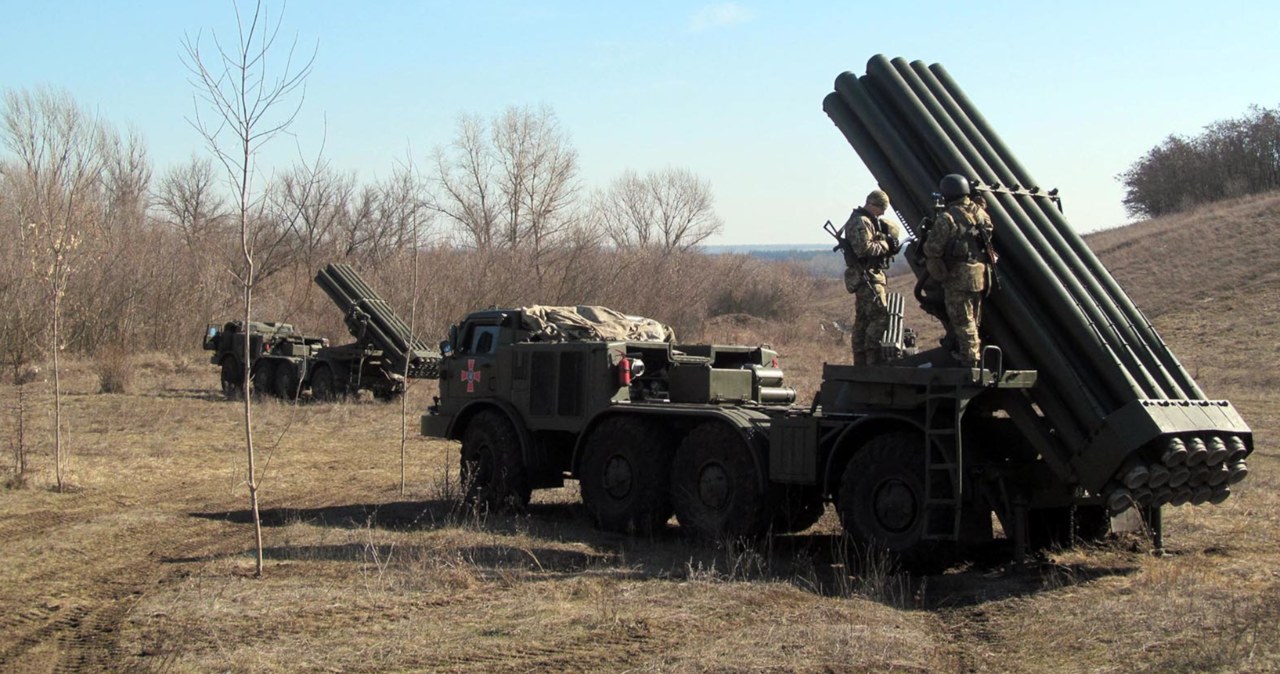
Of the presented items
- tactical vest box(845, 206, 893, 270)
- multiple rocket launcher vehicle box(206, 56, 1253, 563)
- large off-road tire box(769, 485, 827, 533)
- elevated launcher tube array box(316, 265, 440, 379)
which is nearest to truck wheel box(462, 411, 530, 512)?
multiple rocket launcher vehicle box(206, 56, 1253, 563)

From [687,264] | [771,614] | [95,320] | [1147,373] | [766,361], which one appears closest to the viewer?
[771,614]

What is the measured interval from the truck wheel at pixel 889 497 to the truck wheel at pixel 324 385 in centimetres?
1944

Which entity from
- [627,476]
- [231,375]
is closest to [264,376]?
[231,375]

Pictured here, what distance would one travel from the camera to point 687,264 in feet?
160

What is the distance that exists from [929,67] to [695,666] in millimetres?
6398

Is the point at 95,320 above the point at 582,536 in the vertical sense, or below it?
above

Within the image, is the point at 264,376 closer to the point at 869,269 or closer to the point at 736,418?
the point at 736,418

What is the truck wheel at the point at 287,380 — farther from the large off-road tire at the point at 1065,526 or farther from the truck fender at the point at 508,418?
the large off-road tire at the point at 1065,526

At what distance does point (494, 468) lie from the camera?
535 inches

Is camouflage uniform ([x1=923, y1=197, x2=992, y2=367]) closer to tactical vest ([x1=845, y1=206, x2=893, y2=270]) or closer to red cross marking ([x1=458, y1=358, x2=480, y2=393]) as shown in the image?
tactical vest ([x1=845, y1=206, x2=893, y2=270])

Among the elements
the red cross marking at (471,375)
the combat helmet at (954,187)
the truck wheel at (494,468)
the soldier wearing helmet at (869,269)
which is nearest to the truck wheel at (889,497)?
the soldier wearing helmet at (869,269)

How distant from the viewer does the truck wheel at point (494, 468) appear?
43.9 feet

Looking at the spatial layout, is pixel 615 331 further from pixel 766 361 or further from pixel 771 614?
pixel 771 614

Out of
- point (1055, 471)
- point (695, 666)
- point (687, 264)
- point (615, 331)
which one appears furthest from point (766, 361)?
point (687, 264)
